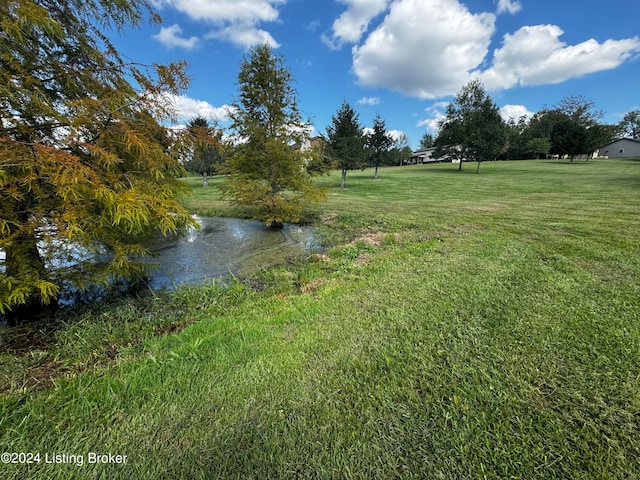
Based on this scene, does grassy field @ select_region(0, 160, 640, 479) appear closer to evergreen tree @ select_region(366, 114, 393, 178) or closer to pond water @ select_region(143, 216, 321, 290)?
pond water @ select_region(143, 216, 321, 290)

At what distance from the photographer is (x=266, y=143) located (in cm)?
826

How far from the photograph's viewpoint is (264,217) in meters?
9.06

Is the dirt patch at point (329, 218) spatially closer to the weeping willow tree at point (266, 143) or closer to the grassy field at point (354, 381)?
the weeping willow tree at point (266, 143)

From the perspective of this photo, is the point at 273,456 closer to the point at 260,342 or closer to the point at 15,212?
the point at 260,342

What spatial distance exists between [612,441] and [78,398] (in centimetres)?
361

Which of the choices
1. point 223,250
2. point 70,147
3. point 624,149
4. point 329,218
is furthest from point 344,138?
point 624,149

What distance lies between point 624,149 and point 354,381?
75.0 metres

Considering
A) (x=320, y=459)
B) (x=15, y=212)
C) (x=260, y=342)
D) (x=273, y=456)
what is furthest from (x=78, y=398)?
(x=15, y=212)

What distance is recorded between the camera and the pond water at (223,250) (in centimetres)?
528

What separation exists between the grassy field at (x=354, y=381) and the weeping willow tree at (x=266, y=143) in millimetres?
4990

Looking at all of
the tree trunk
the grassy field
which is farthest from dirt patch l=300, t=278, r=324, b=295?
the tree trunk

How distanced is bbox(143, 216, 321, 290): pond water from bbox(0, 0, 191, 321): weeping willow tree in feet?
5.30

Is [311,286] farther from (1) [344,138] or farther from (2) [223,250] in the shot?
(1) [344,138]

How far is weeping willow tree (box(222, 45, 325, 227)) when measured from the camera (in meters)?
8.30
